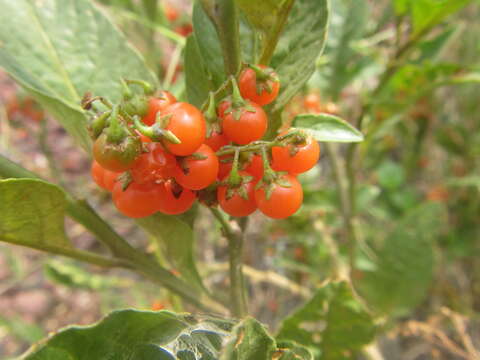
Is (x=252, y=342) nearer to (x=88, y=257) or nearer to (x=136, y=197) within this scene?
→ (x=136, y=197)

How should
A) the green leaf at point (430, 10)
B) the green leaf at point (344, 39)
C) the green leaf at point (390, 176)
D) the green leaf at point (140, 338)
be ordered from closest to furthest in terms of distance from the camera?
the green leaf at point (140, 338) < the green leaf at point (430, 10) < the green leaf at point (344, 39) < the green leaf at point (390, 176)

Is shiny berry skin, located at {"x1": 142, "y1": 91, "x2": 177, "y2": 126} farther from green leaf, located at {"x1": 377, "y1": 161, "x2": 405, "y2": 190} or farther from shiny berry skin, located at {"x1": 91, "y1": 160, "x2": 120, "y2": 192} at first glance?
green leaf, located at {"x1": 377, "y1": 161, "x2": 405, "y2": 190}

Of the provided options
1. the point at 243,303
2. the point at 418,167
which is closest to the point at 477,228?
the point at 418,167

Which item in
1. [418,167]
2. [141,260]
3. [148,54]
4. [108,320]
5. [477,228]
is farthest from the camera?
[418,167]

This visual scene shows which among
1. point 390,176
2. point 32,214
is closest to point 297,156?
point 32,214

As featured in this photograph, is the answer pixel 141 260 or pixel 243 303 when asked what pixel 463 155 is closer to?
pixel 243 303

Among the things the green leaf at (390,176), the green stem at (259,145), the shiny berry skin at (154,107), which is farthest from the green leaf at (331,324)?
the green leaf at (390,176)

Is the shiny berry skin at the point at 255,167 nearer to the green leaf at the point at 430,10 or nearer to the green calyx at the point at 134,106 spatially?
the green calyx at the point at 134,106
